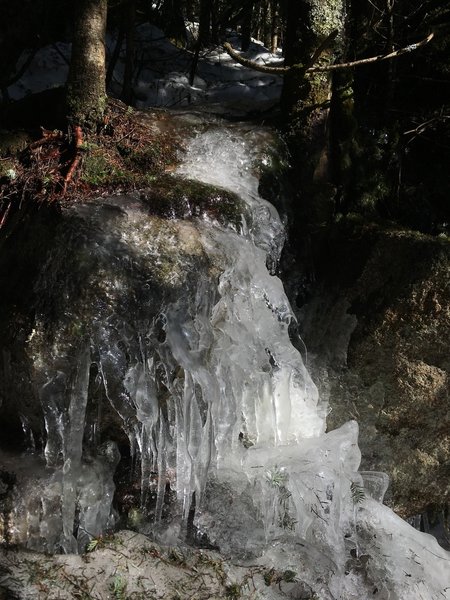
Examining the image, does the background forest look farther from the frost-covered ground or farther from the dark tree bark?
the dark tree bark

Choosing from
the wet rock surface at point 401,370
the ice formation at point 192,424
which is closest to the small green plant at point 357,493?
the ice formation at point 192,424

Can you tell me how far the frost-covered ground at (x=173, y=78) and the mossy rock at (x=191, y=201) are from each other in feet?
6.21

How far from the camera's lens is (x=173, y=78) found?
7.71m

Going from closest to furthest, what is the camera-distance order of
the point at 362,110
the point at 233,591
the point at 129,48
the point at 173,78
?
the point at 233,591 < the point at 362,110 < the point at 129,48 < the point at 173,78

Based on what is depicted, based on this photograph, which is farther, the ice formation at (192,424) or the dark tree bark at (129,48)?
the dark tree bark at (129,48)

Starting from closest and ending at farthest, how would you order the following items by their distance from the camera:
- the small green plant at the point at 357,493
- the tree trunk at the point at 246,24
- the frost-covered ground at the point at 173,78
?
the small green plant at the point at 357,493
the frost-covered ground at the point at 173,78
the tree trunk at the point at 246,24

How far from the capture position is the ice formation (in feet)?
11.5

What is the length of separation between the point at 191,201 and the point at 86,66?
138 cm

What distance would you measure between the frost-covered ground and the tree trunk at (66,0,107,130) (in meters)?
1.62

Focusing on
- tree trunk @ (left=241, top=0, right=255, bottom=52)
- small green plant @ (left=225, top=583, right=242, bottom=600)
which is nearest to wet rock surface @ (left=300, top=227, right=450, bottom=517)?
small green plant @ (left=225, top=583, right=242, bottom=600)

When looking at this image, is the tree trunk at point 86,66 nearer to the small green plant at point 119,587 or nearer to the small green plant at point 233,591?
the small green plant at point 119,587

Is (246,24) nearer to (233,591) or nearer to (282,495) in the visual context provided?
(282,495)

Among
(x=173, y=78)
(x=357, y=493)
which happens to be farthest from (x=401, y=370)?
(x=173, y=78)

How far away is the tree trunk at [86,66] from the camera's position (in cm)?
466
